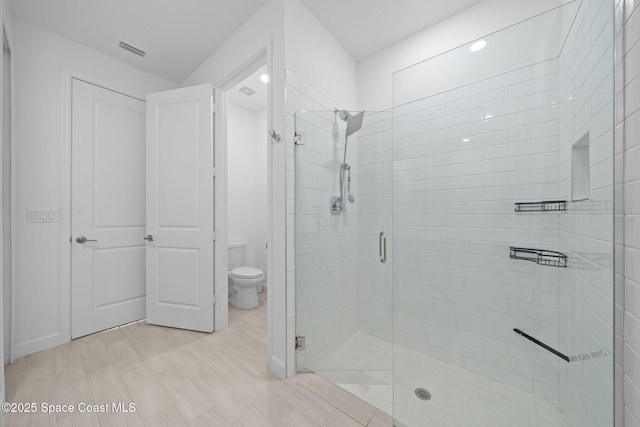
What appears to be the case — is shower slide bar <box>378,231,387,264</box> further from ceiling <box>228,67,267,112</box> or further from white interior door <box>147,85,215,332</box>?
ceiling <box>228,67,267,112</box>

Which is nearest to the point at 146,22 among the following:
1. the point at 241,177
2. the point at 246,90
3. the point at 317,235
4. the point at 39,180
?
the point at 246,90

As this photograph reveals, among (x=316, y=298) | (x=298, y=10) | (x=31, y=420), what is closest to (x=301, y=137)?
(x=298, y=10)

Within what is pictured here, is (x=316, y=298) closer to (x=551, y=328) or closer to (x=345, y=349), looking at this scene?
(x=345, y=349)

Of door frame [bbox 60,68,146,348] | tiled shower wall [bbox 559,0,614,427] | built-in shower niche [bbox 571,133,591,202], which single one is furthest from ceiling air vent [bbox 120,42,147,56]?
built-in shower niche [bbox 571,133,591,202]

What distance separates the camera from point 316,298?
1754 mm

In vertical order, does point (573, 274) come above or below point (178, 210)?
below

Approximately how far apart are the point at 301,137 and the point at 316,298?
45.9 inches

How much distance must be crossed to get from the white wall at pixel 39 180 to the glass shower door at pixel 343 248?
204 cm

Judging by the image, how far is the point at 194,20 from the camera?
1899 millimetres

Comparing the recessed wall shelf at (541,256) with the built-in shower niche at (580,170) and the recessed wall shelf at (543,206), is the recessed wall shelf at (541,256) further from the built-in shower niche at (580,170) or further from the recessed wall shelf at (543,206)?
the built-in shower niche at (580,170)

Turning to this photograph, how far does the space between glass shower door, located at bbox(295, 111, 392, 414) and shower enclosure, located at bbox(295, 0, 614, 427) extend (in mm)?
15

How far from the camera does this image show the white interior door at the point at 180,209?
2219 mm

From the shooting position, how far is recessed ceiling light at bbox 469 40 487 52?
4.38 feet

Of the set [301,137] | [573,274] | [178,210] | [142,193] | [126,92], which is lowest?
[573,274]
